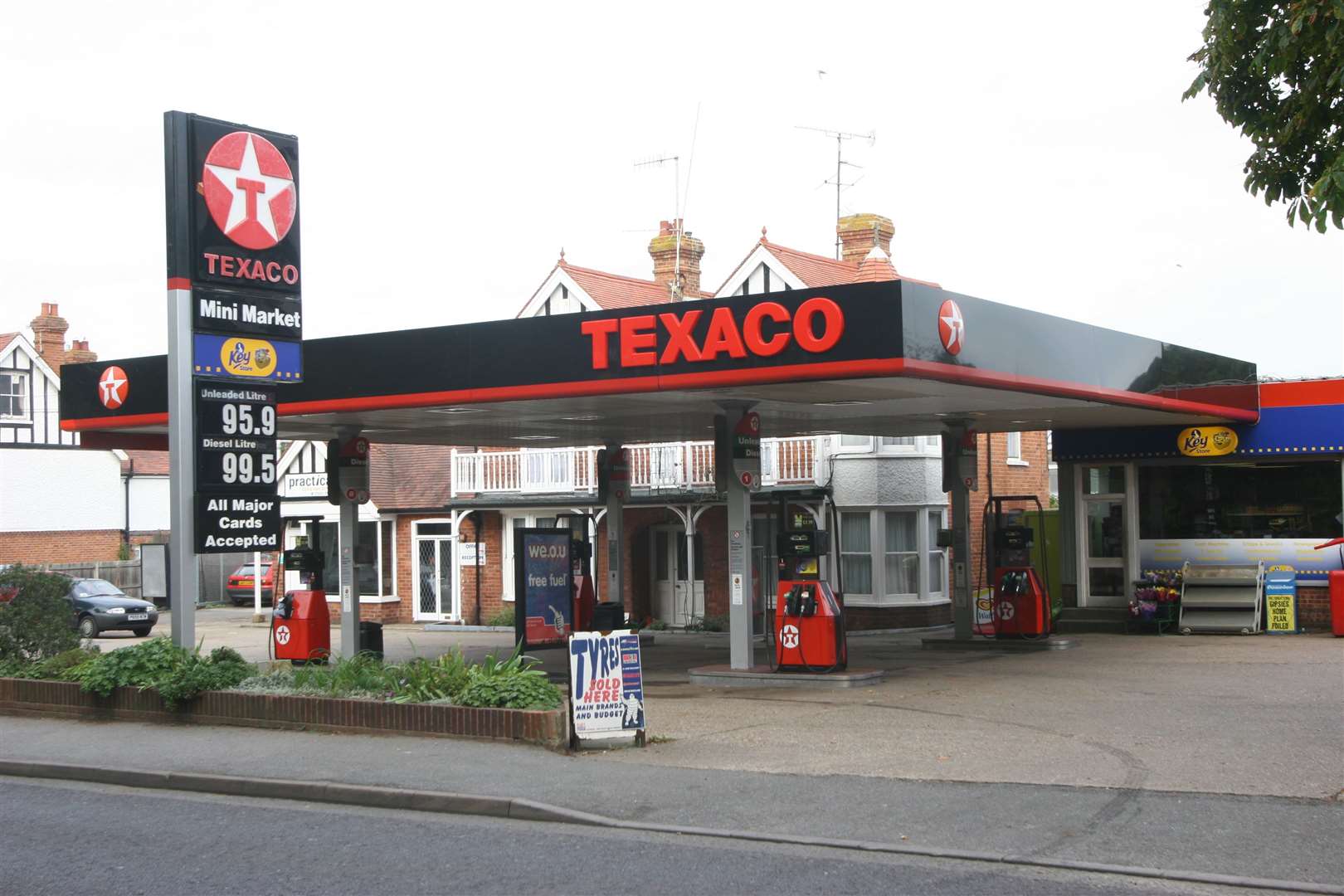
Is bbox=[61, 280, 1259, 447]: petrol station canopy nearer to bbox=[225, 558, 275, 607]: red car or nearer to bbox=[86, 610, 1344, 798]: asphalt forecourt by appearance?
bbox=[86, 610, 1344, 798]: asphalt forecourt

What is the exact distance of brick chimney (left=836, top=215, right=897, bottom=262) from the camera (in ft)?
106

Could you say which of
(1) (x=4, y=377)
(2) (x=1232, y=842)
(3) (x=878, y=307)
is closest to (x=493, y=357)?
(3) (x=878, y=307)

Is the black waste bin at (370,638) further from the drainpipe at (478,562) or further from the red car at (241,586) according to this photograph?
the red car at (241,586)

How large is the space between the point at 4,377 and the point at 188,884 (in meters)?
43.3

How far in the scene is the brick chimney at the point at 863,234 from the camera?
32.3 m

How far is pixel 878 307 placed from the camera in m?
14.2

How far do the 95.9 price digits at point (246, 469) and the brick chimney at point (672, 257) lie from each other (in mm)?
18890

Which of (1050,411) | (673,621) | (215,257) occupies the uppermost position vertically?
(215,257)

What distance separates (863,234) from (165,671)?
832 inches

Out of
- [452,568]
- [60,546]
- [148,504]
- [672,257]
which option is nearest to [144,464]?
[148,504]

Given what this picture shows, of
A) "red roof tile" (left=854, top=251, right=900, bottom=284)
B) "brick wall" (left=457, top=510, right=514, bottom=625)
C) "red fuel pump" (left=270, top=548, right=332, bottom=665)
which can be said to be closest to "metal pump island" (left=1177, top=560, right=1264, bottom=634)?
"red roof tile" (left=854, top=251, right=900, bottom=284)

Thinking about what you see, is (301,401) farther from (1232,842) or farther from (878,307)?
(1232,842)

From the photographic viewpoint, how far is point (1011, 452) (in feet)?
103

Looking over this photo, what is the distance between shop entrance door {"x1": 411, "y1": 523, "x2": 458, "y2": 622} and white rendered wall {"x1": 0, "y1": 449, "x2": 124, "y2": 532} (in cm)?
1928
